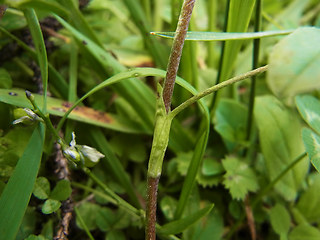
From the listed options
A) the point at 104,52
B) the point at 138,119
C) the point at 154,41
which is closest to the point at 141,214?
the point at 138,119

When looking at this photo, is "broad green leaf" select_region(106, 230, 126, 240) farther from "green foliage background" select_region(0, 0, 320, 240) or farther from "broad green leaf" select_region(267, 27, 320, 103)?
"broad green leaf" select_region(267, 27, 320, 103)

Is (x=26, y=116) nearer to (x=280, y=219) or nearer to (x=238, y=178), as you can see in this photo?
(x=238, y=178)

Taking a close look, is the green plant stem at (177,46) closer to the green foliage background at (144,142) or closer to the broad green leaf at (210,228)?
the green foliage background at (144,142)

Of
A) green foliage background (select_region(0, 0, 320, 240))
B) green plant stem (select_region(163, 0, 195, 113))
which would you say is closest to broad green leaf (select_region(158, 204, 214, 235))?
green foliage background (select_region(0, 0, 320, 240))

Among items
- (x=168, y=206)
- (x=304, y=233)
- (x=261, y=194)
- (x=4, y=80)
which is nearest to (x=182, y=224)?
(x=168, y=206)

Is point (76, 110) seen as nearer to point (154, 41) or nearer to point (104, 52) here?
point (104, 52)

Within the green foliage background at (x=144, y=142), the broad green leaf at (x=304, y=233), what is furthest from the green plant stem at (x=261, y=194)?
the broad green leaf at (x=304, y=233)
